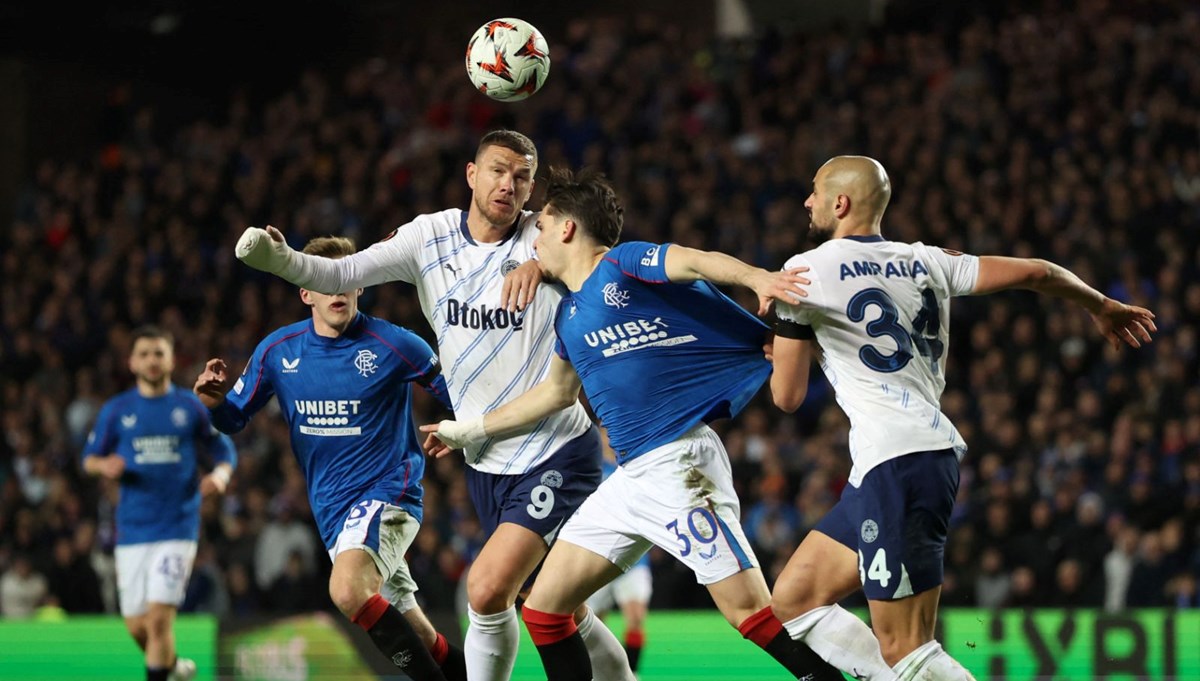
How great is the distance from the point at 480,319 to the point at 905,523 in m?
2.33

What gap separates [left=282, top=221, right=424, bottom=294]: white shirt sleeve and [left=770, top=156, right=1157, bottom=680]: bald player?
2.04 m

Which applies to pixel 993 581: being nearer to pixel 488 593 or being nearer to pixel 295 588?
pixel 295 588

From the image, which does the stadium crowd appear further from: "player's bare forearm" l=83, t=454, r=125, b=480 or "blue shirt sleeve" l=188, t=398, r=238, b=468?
"player's bare forearm" l=83, t=454, r=125, b=480

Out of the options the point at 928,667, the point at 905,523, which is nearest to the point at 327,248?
the point at 905,523

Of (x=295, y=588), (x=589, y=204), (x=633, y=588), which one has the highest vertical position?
(x=589, y=204)

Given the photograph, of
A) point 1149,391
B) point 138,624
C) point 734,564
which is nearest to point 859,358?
point 734,564

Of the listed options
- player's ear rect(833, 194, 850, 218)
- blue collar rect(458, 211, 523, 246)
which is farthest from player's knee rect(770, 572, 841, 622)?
blue collar rect(458, 211, 523, 246)

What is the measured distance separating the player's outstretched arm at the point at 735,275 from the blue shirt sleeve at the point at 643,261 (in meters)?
0.03

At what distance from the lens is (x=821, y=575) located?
19.7 feet

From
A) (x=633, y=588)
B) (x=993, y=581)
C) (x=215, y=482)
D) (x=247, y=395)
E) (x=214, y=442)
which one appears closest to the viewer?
(x=247, y=395)

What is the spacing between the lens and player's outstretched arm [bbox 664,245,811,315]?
5543 mm

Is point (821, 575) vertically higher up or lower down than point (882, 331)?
lower down

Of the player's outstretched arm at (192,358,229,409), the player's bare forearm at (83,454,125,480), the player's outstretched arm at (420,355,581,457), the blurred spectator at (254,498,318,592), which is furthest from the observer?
the blurred spectator at (254,498,318,592)

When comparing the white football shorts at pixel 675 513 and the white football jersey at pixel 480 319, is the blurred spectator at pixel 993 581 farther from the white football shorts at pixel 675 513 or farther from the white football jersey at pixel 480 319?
the white football shorts at pixel 675 513
